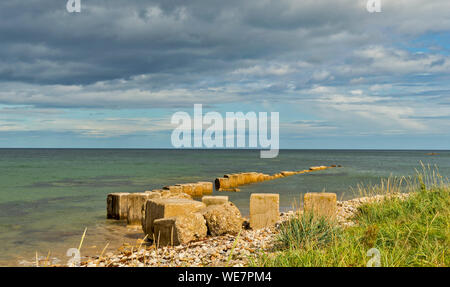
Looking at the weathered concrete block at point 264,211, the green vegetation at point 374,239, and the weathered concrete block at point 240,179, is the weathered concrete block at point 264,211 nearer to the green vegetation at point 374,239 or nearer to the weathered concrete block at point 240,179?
the green vegetation at point 374,239

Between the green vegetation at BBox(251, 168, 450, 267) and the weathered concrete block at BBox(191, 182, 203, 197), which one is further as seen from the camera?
the weathered concrete block at BBox(191, 182, 203, 197)

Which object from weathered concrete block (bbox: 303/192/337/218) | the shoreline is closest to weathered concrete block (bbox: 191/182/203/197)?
the shoreline

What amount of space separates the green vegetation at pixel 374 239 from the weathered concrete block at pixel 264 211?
1.93m

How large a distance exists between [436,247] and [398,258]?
0.75 metres

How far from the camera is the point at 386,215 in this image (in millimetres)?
8758

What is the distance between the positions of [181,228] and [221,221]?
102 cm

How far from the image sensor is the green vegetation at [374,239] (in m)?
5.25

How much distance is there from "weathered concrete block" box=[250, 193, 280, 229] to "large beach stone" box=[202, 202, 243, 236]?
2.32 ft

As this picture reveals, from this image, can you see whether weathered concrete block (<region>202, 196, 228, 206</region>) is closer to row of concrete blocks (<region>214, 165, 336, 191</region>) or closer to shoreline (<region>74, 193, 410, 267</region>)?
shoreline (<region>74, 193, 410, 267</region>)

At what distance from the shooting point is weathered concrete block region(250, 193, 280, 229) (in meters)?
9.53
